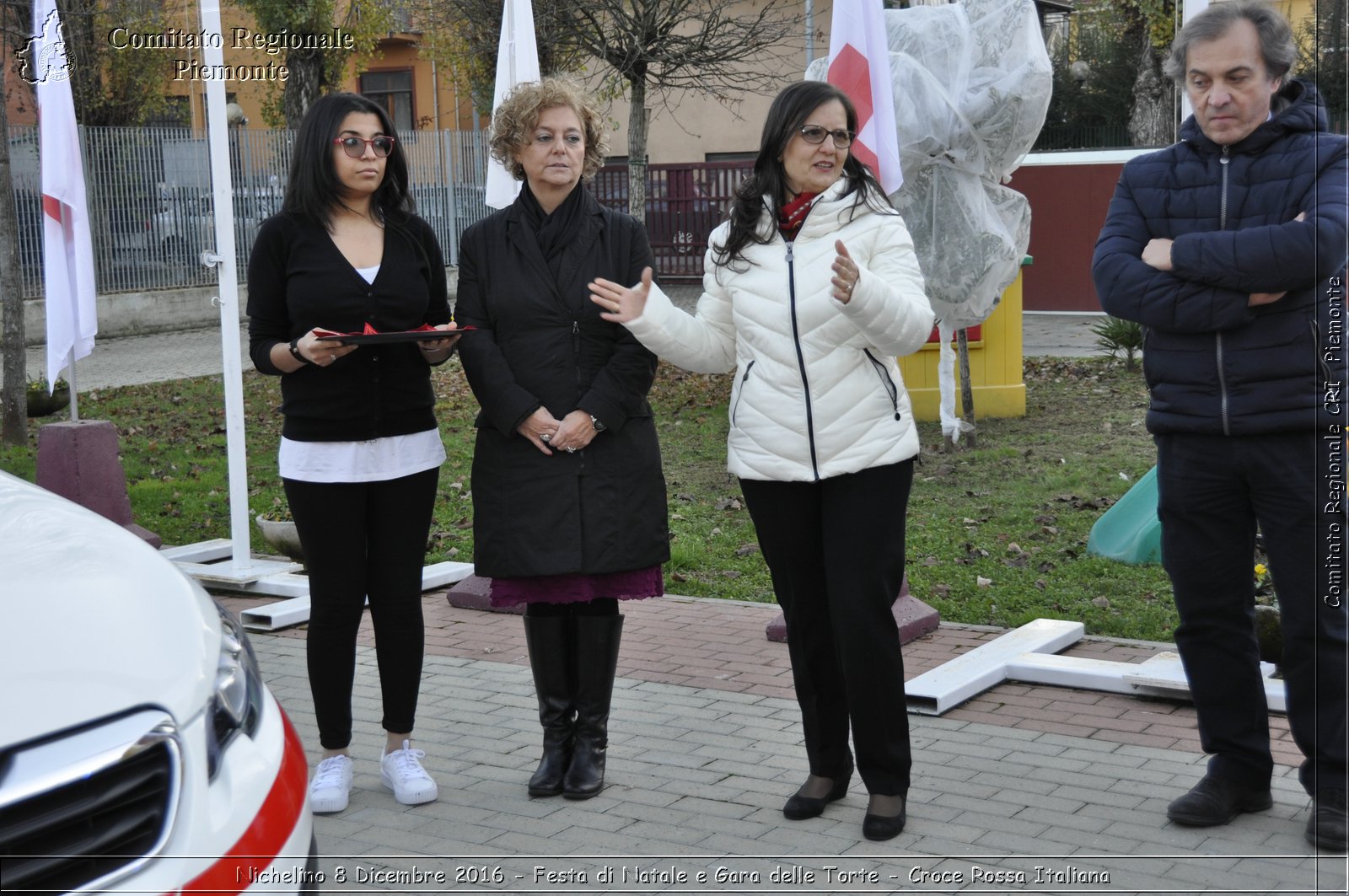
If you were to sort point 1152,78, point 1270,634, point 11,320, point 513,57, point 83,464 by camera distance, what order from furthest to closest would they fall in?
point 1152,78 → point 11,320 → point 83,464 → point 513,57 → point 1270,634

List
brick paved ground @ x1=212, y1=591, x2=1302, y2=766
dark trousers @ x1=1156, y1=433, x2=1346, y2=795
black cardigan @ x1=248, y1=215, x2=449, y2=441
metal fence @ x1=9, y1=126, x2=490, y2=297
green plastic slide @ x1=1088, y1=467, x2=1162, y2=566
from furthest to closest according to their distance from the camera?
metal fence @ x1=9, y1=126, x2=490, y2=297
green plastic slide @ x1=1088, y1=467, x2=1162, y2=566
brick paved ground @ x1=212, y1=591, x2=1302, y2=766
black cardigan @ x1=248, y1=215, x2=449, y2=441
dark trousers @ x1=1156, y1=433, x2=1346, y2=795

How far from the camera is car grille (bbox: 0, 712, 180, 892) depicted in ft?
7.11

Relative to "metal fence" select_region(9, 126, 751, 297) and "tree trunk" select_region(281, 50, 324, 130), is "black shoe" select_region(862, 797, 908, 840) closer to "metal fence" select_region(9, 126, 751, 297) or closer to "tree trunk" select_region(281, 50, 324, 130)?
"metal fence" select_region(9, 126, 751, 297)

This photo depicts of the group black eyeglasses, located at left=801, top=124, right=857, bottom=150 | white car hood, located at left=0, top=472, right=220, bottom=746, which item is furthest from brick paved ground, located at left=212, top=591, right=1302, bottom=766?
white car hood, located at left=0, top=472, right=220, bottom=746

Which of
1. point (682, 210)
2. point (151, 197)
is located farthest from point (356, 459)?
point (682, 210)

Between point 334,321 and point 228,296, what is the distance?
3.22 m

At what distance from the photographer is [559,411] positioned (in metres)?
4.14

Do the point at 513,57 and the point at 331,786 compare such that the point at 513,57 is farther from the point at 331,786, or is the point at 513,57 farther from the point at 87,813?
the point at 87,813

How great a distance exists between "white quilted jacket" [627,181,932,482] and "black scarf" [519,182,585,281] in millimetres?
384

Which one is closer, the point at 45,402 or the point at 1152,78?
the point at 45,402

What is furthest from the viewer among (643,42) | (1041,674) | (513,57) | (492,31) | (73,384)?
(492,31)

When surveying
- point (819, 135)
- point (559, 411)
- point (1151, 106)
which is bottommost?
point (559, 411)

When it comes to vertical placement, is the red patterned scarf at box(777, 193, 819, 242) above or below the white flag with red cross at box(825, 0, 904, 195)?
below

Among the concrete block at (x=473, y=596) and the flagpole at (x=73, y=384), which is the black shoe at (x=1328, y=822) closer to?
the concrete block at (x=473, y=596)
